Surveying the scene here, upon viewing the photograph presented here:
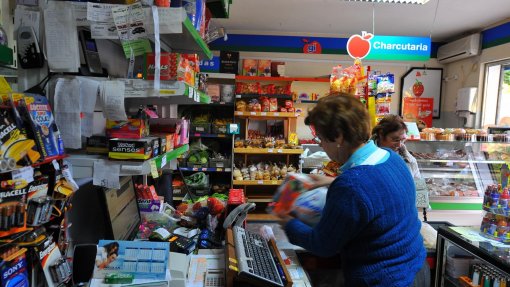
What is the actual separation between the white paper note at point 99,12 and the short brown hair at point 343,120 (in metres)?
0.94

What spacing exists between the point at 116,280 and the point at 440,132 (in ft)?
15.2

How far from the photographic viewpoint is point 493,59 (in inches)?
242

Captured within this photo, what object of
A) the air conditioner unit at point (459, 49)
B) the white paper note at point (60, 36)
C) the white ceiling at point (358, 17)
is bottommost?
the white paper note at point (60, 36)

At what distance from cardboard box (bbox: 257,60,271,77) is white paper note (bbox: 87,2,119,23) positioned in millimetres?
5367

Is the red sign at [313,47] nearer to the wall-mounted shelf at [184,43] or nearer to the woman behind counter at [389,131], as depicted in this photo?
the woman behind counter at [389,131]

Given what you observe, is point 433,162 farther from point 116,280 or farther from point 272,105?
point 116,280

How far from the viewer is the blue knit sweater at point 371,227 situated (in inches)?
49.9

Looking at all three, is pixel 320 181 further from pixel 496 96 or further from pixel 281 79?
pixel 496 96

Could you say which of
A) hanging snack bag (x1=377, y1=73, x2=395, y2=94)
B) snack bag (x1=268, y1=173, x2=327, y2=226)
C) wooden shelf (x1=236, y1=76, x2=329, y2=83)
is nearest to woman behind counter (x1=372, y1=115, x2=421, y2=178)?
hanging snack bag (x1=377, y1=73, x2=395, y2=94)

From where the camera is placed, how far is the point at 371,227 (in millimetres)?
1313

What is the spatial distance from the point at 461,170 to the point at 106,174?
4.64 metres

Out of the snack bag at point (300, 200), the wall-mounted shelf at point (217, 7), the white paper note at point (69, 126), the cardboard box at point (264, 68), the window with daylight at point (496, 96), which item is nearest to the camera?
the white paper note at point (69, 126)

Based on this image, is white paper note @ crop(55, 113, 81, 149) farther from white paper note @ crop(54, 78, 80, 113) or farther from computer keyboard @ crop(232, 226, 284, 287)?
computer keyboard @ crop(232, 226, 284, 287)

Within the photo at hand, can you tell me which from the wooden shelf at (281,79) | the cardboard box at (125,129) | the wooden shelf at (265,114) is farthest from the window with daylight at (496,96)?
the cardboard box at (125,129)
